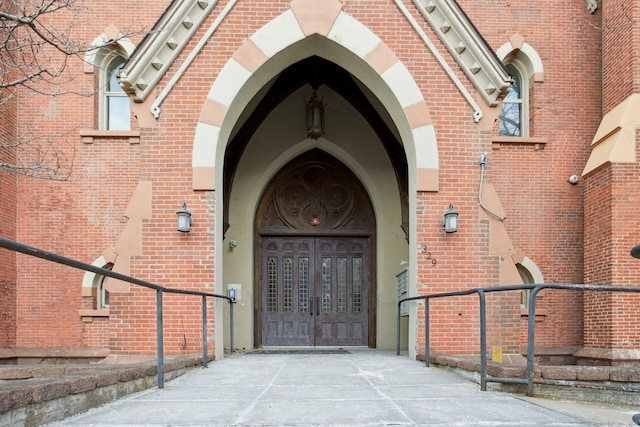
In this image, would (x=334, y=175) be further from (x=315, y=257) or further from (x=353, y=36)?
(x=353, y=36)

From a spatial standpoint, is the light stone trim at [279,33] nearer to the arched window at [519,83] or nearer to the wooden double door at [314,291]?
the arched window at [519,83]

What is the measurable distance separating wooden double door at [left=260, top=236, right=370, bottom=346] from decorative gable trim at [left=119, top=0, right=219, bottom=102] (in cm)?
531

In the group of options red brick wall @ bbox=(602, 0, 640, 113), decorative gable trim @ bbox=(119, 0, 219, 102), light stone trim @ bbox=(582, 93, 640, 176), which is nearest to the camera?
decorative gable trim @ bbox=(119, 0, 219, 102)

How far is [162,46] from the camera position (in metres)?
8.02

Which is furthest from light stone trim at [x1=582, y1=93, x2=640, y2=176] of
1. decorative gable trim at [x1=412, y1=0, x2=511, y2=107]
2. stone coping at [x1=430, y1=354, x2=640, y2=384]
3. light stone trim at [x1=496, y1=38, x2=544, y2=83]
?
stone coping at [x1=430, y1=354, x2=640, y2=384]

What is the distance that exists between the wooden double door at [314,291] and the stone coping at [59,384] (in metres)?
5.69

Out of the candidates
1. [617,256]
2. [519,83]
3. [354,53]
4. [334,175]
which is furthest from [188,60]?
[617,256]

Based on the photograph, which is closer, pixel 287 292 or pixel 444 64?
pixel 444 64

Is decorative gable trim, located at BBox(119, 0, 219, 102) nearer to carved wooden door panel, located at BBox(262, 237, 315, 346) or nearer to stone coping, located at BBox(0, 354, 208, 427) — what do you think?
Answer: stone coping, located at BBox(0, 354, 208, 427)

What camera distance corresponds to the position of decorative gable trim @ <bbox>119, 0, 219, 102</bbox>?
7.95 metres

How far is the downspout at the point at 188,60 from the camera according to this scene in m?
8.09

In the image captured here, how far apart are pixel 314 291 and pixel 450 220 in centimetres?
520

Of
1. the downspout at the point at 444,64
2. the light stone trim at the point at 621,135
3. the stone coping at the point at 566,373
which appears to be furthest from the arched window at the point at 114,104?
the light stone trim at the point at 621,135

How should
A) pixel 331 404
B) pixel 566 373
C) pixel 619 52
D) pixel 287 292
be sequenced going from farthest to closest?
pixel 287 292 → pixel 619 52 → pixel 566 373 → pixel 331 404
